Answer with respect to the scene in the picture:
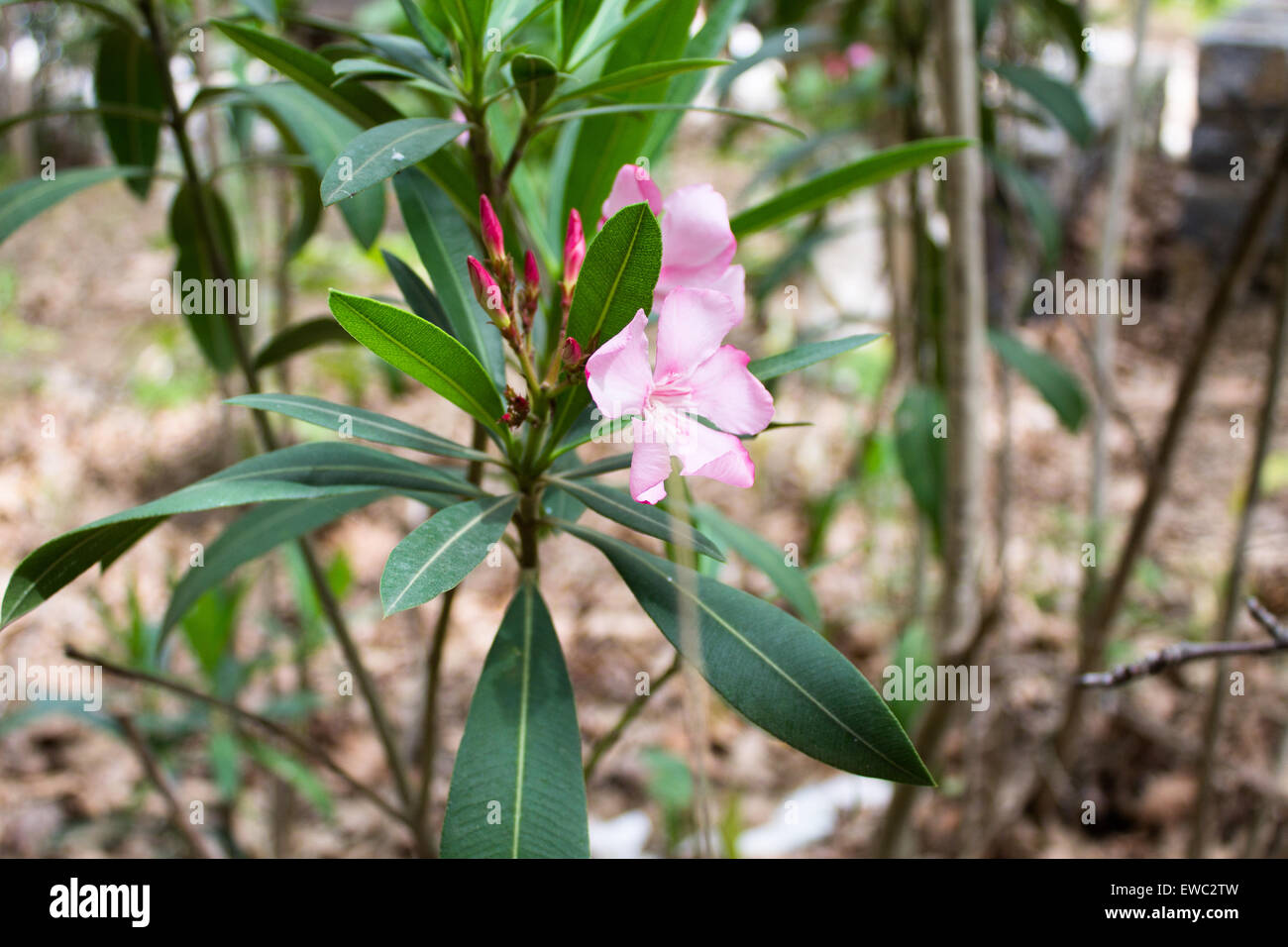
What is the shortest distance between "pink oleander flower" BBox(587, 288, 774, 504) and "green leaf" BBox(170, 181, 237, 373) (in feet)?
2.07

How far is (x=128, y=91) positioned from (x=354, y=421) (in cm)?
67

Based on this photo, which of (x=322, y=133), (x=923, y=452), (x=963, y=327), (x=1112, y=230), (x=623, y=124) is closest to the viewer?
(x=623, y=124)

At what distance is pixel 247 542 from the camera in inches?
31.7

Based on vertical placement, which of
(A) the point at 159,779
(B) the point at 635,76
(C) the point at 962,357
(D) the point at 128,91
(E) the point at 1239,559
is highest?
(D) the point at 128,91

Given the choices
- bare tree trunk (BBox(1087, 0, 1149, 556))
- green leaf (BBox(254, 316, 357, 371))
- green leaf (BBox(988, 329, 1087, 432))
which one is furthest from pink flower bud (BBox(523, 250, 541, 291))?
bare tree trunk (BBox(1087, 0, 1149, 556))

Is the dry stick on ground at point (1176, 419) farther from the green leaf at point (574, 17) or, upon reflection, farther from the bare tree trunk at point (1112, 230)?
the green leaf at point (574, 17)

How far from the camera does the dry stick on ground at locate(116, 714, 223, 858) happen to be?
1.14 meters

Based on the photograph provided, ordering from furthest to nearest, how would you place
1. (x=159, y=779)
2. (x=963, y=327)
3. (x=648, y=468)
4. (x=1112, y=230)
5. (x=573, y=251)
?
1. (x=1112, y=230)
2. (x=159, y=779)
3. (x=963, y=327)
4. (x=573, y=251)
5. (x=648, y=468)

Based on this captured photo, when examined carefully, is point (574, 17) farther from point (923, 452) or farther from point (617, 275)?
point (923, 452)

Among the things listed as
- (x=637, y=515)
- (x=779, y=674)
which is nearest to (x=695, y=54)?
(x=637, y=515)

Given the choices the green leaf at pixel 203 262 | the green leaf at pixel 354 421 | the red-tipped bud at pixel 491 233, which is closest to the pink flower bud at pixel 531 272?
the red-tipped bud at pixel 491 233

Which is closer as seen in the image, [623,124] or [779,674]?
[779,674]

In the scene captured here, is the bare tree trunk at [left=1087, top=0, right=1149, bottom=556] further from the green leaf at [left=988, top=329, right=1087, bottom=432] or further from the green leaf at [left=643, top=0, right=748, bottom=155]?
the green leaf at [left=643, top=0, right=748, bottom=155]

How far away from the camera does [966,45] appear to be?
0.98 metres
